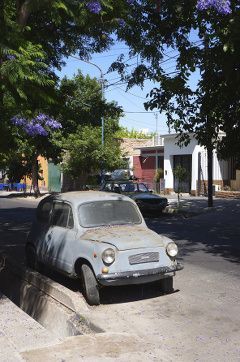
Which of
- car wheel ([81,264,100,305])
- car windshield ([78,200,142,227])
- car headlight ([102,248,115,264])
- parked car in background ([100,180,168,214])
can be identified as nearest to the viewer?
car headlight ([102,248,115,264])

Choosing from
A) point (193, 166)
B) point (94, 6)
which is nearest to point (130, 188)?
point (193, 166)

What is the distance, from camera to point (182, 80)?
11.9 meters

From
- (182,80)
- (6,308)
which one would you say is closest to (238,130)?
(182,80)

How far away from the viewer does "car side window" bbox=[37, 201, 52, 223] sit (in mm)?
9430

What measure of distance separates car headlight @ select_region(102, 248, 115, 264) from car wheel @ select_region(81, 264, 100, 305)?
39 centimetres

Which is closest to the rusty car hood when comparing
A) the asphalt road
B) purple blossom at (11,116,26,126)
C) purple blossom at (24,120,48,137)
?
the asphalt road

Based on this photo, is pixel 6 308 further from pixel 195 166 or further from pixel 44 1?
pixel 195 166

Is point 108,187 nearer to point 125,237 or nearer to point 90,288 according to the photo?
point 125,237

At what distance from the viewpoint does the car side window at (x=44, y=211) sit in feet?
30.9

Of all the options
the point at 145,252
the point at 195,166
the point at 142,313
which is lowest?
the point at 142,313

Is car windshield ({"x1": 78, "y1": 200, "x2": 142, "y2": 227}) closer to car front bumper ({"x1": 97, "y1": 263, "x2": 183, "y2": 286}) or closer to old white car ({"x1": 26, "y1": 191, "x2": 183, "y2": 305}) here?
old white car ({"x1": 26, "y1": 191, "x2": 183, "y2": 305})

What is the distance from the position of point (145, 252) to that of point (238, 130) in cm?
671

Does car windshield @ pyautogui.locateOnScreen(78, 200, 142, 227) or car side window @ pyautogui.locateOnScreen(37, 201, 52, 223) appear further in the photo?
car side window @ pyautogui.locateOnScreen(37, 201, 52, 223)

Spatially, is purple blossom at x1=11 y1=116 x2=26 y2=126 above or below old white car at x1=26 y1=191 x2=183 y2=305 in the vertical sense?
above
